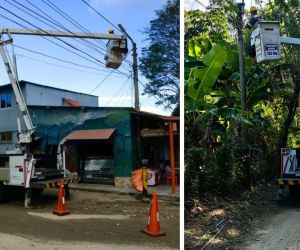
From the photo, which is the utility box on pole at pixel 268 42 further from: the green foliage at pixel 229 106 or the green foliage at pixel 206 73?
the green foliage at pixel 206 73

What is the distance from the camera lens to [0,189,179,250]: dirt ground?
1.97 m

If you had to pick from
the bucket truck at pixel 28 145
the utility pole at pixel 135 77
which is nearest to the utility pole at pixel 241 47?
the bucket truck at pixel 28 145

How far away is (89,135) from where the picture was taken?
2000mm

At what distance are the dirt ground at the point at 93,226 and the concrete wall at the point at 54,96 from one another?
1.46ft

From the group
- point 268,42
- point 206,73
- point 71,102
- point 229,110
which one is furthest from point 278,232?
point 71,102

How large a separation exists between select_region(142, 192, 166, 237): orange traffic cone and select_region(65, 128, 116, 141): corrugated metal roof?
0.37 meters

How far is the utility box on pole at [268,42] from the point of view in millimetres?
2311

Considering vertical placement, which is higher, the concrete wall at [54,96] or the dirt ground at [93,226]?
the concrete wall at [54,96]

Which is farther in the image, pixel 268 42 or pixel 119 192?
pixel 268 42

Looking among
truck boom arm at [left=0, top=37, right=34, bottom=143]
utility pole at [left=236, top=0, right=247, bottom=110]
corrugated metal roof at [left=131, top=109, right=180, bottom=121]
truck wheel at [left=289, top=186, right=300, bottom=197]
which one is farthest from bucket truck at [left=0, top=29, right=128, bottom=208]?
truck wheel at [left=289, top=186, right=300, bottom=197]

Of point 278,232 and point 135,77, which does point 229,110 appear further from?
point 135,77

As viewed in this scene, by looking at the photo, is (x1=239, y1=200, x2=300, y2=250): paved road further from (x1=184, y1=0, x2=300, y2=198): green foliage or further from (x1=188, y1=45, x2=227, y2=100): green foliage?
(x1=188, y1=45, x2=227, y2=100): green foliage

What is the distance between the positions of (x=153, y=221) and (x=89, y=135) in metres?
0.50

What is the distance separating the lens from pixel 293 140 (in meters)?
7.07
